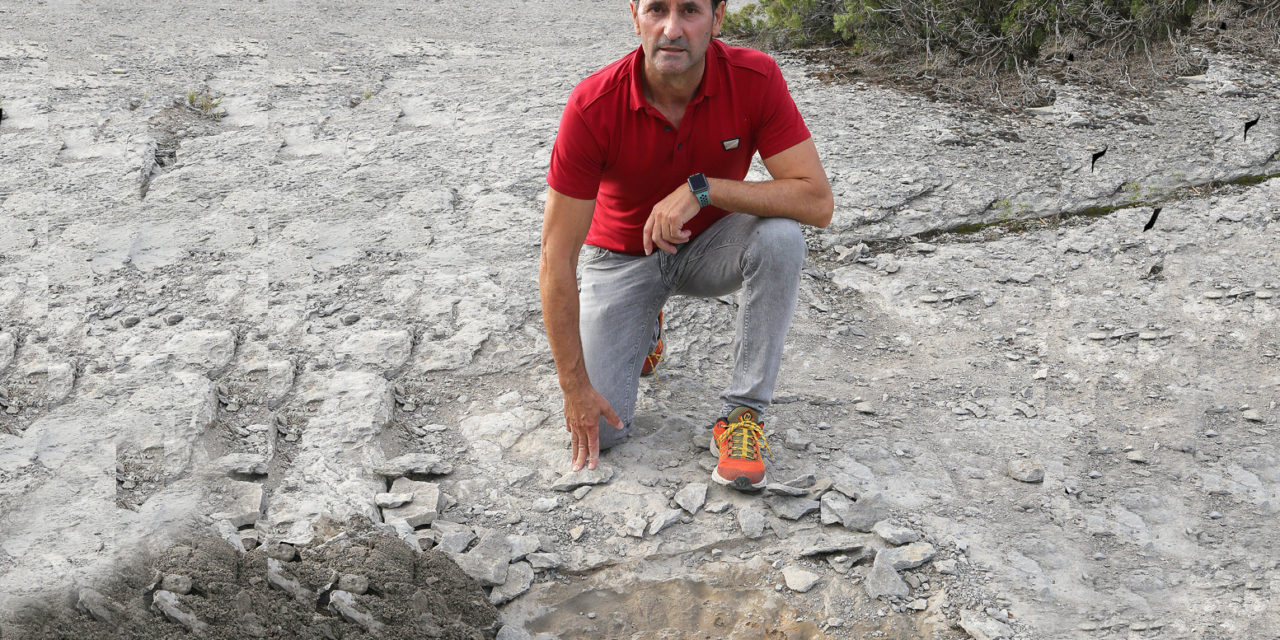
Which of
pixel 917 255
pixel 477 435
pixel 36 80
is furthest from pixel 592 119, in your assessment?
pixel 36 80

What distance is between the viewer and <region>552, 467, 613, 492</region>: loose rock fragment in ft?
9.09

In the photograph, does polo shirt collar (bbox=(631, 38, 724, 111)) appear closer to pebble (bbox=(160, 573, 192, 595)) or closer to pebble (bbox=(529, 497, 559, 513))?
pebble (bbox=(529, 497, 559, 513))

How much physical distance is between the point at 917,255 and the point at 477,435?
2.05m

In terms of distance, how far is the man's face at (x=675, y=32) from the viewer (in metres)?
2.56

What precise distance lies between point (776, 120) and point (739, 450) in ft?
3.04

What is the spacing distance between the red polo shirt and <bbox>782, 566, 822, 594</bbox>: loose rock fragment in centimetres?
103

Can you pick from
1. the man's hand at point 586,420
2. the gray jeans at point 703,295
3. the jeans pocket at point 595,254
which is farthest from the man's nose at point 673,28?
the man's hand at point 586,420

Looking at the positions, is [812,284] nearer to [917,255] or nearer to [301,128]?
[917,255]

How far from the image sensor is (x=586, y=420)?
9.05 ft

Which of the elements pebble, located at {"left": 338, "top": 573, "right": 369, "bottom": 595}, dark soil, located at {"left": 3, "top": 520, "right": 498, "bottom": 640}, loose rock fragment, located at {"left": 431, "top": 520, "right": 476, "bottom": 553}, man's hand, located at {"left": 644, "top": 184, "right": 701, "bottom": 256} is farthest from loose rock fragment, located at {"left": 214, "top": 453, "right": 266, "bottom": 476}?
man's hand, located at {"left": 644, "top": 184, "right": 701, "bottom": 256}

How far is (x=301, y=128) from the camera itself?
205 inches

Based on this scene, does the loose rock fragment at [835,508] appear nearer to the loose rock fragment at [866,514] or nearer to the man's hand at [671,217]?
the loose rock fragment at [866,514]

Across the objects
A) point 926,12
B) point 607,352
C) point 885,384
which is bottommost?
point 885,384

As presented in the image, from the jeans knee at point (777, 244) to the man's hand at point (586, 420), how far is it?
1.99ft
